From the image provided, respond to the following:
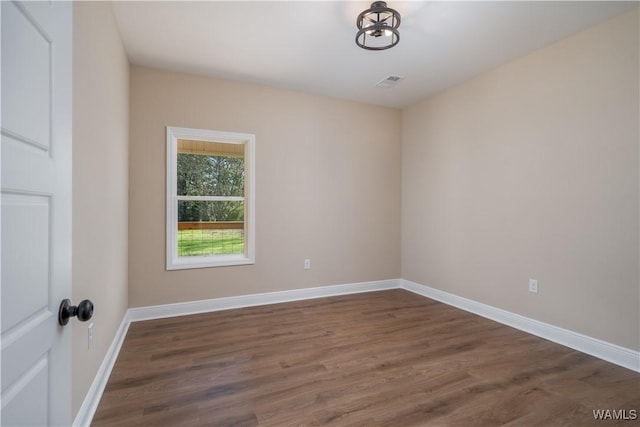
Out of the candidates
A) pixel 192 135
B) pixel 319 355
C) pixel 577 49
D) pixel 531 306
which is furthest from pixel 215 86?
pixel 531 306

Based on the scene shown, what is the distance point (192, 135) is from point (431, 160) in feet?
10.3

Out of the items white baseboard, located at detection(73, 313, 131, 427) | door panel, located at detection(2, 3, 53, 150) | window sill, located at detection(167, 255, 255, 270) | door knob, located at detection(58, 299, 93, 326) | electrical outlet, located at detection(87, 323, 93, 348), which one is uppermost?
door panel, located at detection(2, 3, 53, 150)

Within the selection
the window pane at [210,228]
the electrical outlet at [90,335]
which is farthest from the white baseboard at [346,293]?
the window pane at [210,228]

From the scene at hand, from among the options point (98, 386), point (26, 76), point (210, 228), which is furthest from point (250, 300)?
point (26, 76)

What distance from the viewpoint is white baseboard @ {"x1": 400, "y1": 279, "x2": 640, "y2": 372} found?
7.72 feet

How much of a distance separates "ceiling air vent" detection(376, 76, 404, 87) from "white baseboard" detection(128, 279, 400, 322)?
275 centimetres

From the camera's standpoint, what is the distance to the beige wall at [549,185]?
238 centimetres

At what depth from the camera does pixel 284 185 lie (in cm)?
394

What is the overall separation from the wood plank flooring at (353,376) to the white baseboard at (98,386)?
2.0 inches

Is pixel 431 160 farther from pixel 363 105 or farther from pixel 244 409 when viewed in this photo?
pixel 244 409

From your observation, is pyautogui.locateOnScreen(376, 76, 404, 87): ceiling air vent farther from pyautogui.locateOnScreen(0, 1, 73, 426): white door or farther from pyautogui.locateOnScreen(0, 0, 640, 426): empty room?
pyautogui.locateOnScreen(0, 1, 73, 426): white door

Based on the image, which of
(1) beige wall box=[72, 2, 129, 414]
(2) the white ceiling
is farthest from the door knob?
(2) the white ceiling

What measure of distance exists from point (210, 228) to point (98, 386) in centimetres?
205

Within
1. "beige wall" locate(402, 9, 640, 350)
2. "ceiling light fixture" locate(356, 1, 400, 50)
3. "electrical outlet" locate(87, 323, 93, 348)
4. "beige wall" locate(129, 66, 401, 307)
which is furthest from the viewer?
"beige wall" locate(129, 66, 401, 307)
